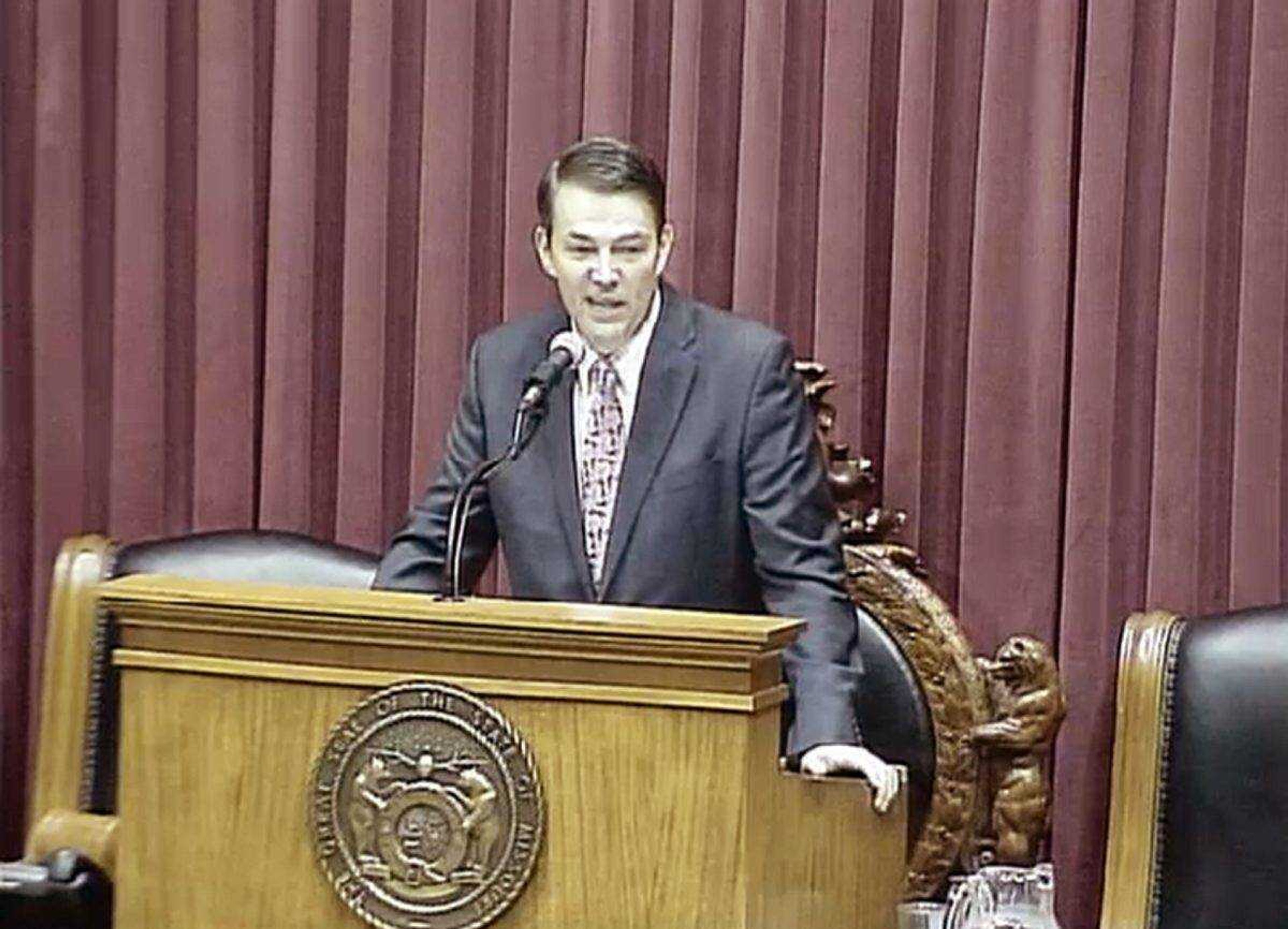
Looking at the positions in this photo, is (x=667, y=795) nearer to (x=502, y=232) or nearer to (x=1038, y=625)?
(x=1038, y=625)

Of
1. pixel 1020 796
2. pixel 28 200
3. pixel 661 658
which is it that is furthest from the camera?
pixel 28 200

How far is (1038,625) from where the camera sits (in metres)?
3.48

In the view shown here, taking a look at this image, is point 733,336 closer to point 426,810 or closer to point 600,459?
point 600,459

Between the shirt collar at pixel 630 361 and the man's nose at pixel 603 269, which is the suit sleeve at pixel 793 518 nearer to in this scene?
the shirt collar at pixel 630 361

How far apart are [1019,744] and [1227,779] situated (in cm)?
28

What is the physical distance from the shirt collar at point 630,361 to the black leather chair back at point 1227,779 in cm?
90

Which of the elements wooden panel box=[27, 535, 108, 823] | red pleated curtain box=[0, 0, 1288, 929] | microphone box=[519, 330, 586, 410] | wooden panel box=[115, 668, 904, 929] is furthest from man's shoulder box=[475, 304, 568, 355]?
wooden panel box=[27, 535, 108, 823]

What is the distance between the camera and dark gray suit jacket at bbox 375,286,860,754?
2775mm

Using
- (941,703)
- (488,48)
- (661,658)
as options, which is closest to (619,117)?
(488,48)

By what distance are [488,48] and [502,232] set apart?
277mm

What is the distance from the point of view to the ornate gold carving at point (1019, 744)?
335 cm

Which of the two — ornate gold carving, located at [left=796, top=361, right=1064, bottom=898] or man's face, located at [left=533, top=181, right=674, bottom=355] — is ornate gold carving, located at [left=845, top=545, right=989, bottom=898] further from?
man's face, located at [left=533, top=181, right=674, bottom=355]

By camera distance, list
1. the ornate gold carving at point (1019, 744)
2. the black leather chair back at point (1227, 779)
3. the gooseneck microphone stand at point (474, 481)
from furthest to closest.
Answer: the ornate gold carving at point (1019, 744), the black leather chair back at point (1227, 779), the gooseneck microphone stand at point (474, 481)

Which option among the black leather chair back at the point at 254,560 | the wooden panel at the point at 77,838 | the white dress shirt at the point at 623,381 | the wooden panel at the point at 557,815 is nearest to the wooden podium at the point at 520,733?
the wooden panel at the point at 557,815
